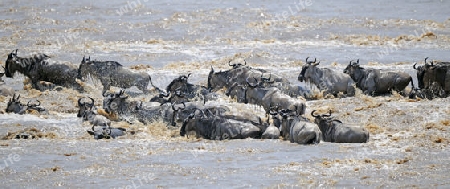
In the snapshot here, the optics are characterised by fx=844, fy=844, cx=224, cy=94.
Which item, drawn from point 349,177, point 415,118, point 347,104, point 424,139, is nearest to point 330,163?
point 349,177

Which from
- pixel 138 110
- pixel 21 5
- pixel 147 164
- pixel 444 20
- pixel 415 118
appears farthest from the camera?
pixel 21 5

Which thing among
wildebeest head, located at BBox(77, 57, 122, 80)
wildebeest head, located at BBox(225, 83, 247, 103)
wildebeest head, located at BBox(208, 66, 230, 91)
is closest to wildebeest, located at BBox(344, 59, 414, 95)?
wildebeest head, located at BBox(225, 83, 247, 103)

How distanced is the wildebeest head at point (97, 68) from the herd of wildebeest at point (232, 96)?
2 cm

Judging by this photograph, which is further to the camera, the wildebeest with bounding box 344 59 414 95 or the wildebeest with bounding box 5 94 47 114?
the wildebeest with bounding box 344 59 414 95

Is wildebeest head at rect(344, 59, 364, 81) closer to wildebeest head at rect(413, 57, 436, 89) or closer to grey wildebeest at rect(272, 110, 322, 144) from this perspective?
wildebeest head at rect(413, 57, 436, 89)

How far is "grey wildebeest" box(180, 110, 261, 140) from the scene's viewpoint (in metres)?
15.2

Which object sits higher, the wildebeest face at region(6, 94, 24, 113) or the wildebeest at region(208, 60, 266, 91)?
the wildebeest at region(208, 60, 266, 91)

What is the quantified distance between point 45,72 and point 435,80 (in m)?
9.46

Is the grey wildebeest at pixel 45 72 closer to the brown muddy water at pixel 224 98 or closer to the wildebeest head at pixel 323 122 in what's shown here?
the brown muddy water at pixel 224 98

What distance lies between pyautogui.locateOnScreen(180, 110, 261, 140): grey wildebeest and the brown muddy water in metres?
0.34

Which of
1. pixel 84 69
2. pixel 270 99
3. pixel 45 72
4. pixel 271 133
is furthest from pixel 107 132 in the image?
pixel 45 72

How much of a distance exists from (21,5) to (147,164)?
24.9 m

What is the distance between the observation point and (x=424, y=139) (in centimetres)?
1448

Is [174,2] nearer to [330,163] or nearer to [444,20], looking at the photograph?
[444,20]
